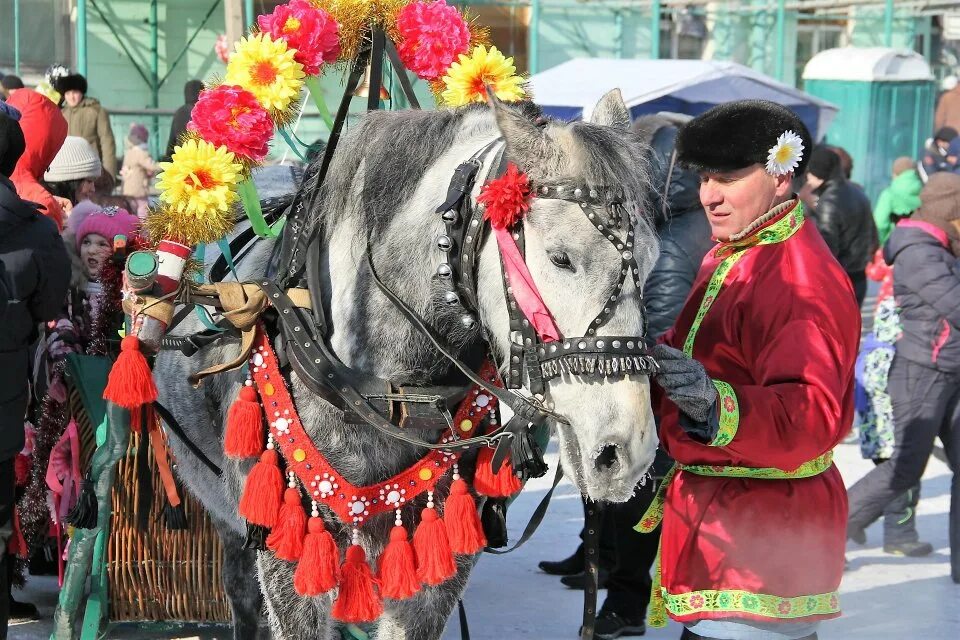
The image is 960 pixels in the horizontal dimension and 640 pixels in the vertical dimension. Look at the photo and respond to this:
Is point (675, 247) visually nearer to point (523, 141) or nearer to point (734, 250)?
point (734, 250)

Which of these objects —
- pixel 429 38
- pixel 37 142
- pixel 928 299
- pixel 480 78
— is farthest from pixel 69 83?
pixel 480 78

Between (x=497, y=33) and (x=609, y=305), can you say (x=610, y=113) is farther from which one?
(x=497, y=33)

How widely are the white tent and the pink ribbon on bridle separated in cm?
709

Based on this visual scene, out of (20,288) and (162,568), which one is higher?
(20,288)

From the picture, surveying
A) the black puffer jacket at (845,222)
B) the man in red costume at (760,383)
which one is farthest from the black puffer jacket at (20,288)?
the black puffer jacket at (845,222)

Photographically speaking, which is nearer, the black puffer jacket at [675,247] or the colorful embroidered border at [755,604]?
the colorful embroidered border at [755,604]

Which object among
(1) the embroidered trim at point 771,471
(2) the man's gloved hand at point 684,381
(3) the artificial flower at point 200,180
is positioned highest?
(3) the artificial flower at point 200,180

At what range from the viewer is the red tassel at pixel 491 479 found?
2.95 metres

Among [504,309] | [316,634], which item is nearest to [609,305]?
[504,309]

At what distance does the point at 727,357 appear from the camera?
2.69 m

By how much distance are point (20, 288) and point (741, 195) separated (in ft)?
6.58

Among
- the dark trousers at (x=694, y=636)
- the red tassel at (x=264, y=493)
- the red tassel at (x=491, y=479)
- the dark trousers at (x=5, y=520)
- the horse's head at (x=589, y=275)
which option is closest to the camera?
the horse's head at (x=589, y=275)

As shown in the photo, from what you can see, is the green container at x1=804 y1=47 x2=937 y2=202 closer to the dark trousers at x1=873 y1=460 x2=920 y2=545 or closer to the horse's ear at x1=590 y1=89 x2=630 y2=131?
the dark trousers at x1=873 y1=460 x2=920 y2=545

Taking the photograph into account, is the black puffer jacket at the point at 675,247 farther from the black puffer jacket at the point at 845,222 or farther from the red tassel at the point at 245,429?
the black puffer jacket at the point at 845,222
